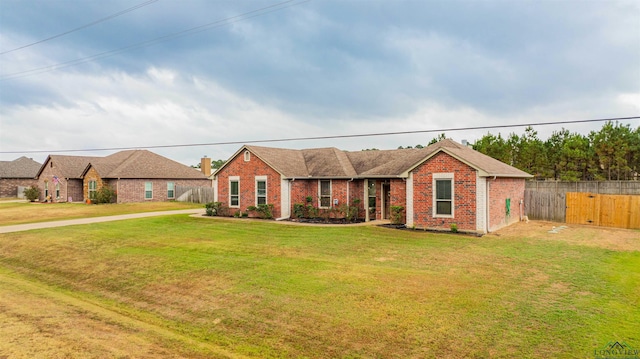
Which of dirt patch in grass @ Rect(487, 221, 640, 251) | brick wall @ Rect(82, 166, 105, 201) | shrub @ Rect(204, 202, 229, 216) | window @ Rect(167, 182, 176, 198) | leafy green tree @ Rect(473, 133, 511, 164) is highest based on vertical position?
leafy green tree @ Rect(473, 133, 511, 164)

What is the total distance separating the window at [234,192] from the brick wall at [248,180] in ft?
0.92

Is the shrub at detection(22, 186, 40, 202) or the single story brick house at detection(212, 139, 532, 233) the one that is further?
the shrub at detection(22, 186, 40, 202)

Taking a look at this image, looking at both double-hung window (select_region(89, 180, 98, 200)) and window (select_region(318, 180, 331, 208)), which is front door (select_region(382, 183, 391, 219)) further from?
double-hung window (select_region(89, 180, 98, 200))

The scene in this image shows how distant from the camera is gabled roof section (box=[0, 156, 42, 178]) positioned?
2114 inches

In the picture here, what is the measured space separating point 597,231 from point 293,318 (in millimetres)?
17016

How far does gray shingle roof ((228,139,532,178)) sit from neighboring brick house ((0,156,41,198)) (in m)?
45.5

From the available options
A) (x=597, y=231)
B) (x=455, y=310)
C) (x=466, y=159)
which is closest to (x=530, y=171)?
(x=597, y=231)

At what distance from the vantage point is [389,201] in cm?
2191

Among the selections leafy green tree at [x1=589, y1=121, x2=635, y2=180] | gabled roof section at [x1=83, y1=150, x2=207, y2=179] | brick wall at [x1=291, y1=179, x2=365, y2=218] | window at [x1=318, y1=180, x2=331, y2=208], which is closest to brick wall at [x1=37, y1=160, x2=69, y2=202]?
gabled roof section at [x1=83, y1=150, x2=207, y2=179]

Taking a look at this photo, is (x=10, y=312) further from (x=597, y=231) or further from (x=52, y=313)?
(x=597, y=231)

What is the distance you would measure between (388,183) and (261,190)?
838 centimetres

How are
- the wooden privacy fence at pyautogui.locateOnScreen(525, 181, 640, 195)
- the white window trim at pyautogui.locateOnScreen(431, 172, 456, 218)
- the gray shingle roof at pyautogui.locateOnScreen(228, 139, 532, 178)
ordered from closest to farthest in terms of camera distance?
the white window trim at pyautogui.locateOnScreen(431, 172, 456, 218), the gray shingle roof at pyautogui.locateOnScreen(228, 139, 532, 178), the wooden privacy fence at pyautogui.locateOnScreen(525, 181, 640, 195)

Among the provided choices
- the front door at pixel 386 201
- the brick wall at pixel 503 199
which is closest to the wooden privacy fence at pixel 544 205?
the brick wall at pixel 503 199

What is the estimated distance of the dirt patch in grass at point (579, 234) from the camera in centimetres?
1404
